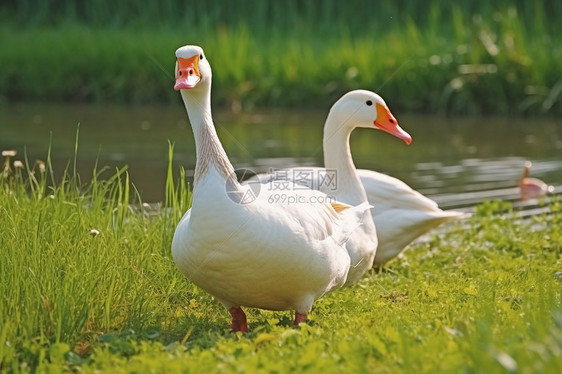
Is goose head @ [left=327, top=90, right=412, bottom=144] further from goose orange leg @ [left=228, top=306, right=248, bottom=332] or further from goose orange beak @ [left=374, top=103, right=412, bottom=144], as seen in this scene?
goose orange leg @ [left=228, top=306, right=248, bottom=332]

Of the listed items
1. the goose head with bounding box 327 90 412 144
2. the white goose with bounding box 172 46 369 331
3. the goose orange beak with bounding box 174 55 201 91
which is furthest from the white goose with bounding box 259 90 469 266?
the goose orange beak with bounding box 174 55 201 91

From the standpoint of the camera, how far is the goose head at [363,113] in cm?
726

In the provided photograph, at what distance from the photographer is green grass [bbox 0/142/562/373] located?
13.4 feet

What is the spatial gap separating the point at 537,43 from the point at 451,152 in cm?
362

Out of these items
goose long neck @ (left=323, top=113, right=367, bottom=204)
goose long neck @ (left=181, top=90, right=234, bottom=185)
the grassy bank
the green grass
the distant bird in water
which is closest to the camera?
the green grass

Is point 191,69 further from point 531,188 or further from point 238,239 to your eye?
point 531,188

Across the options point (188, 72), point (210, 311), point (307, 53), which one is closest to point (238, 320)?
point (210, 311)

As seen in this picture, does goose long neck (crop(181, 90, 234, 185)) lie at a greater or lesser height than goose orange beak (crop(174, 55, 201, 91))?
lesser

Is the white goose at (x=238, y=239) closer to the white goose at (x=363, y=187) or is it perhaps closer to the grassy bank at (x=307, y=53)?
the white goose at (x=363, y=187)

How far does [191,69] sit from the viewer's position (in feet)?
16.5

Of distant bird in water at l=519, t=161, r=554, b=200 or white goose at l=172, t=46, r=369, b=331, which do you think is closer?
white goose at l=172, t=46, r=369, b=331

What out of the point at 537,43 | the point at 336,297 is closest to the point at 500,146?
the point at 537,43

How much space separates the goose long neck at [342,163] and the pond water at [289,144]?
7.33 feet

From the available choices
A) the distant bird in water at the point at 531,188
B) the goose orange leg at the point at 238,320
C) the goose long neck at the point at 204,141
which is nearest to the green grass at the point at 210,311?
the goose orange leg at the point at 238,320
